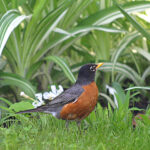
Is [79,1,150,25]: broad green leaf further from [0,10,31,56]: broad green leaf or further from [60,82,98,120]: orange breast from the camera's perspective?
[60,82,98,120]: orange breast

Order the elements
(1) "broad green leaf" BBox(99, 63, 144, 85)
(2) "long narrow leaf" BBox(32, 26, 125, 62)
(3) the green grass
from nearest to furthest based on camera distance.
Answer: (3) the green grass < (2) "long narrow leaf" BBox(32, 26, 125, 62) < (1) "broad green leaf" BBox(99, 63, 144, 85)

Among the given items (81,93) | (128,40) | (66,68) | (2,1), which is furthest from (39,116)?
(128,40)

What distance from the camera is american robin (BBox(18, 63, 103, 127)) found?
8.87 feet

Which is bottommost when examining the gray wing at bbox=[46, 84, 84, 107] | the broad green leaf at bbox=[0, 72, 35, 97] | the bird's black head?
the gray wing at bbox=[46, 84, 84, 107]

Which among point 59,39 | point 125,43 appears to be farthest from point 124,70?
point 59,39

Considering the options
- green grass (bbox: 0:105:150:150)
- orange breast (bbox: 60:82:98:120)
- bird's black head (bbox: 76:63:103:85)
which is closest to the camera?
green grass (bbox: 0:105:150:150)

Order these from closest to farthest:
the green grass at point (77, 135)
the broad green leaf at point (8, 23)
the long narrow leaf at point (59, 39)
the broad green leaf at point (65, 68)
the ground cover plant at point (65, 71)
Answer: the green grass at point (77, 135), the ground cover plant at point (65, 71), the broad green leaf at point (8, 23), the broad green leaf at point (65, 68), the long narrow leaf at point (59, 39)

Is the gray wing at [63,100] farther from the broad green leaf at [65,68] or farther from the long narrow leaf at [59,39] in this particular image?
the long narrow leaf at [59,39]

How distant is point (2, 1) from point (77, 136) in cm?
163

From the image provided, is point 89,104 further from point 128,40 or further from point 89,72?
point 128,40

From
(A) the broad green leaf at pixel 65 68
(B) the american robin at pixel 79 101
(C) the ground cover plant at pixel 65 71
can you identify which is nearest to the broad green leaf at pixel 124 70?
(C) the ground cover plant at pixel 65 71

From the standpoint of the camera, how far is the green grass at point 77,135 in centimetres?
233

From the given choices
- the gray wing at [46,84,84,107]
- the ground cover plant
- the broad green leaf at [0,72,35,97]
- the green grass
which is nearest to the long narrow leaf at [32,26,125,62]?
the ground cover plant

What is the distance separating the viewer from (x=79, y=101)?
8.87ft
